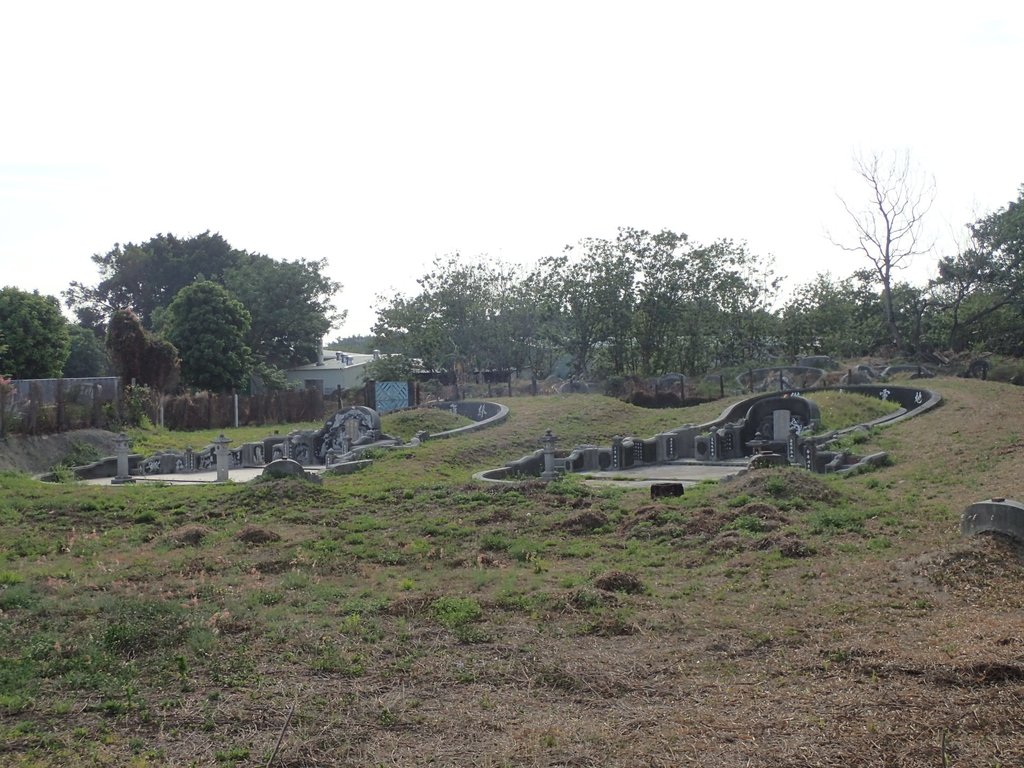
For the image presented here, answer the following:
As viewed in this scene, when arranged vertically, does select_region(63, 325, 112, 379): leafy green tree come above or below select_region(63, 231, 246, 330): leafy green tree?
below

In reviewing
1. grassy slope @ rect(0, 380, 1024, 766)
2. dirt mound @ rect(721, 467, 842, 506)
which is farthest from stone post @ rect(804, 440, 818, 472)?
dirt mound @ rect(721, 467, 842, 506)

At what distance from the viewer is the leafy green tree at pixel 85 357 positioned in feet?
172

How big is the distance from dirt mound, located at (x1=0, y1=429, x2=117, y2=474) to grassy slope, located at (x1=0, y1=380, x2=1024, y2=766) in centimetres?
996

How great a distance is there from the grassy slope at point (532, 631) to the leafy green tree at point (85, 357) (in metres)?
39.4

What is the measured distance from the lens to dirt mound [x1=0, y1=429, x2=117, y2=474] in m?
25.2

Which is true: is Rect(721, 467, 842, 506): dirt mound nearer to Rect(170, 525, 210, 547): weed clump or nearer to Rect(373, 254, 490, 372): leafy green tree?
Rect(170, 525, 210, 547): weed clump

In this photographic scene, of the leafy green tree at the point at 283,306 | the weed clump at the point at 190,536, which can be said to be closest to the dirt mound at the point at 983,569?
the weed clump at the point at 190,536

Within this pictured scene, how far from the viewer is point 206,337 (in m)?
43.0

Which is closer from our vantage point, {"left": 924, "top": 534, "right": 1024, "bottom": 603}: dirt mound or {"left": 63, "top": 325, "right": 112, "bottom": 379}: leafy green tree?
{"left": 924, "top": 534, "right": 1024, "bottom": 603}: dirt mound

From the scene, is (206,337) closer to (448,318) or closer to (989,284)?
(448,318)

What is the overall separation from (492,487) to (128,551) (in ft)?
19.5

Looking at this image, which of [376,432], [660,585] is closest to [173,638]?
[660,585]

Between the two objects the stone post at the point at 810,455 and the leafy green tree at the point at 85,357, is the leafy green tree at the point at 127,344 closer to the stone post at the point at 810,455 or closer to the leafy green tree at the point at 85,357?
the leafy green tree at the point at 85,357

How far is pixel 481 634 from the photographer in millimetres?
8336
